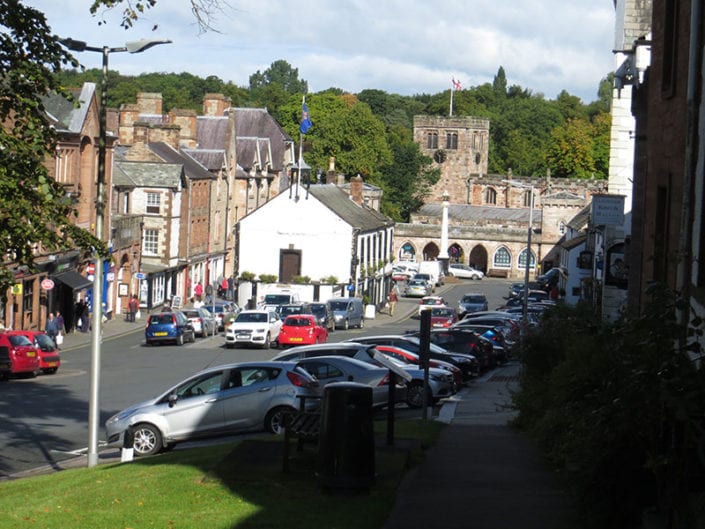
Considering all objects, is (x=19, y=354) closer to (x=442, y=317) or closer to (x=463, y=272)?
(x=442, y=317)

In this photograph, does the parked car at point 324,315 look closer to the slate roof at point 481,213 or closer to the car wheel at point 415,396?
the car wheel at point 415,396

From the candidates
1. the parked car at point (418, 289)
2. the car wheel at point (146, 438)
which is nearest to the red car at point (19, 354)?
the car wheel at point (146, 438)

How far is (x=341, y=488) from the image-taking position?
14.1 m

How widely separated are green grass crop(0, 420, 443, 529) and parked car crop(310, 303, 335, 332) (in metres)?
41.2

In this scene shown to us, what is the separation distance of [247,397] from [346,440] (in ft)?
28.6

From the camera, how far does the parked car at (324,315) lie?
59250mm

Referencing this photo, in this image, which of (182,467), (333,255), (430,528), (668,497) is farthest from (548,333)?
(333,255)

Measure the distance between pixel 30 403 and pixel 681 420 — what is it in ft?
84.4

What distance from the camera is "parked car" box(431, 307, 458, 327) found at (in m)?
60.4

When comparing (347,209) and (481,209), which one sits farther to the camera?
(481,209)

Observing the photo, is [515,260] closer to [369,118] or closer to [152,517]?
[369,118]

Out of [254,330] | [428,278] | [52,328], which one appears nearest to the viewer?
[52,328]

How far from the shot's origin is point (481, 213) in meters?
131

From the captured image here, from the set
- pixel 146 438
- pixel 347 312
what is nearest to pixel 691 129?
pixel 146 438
